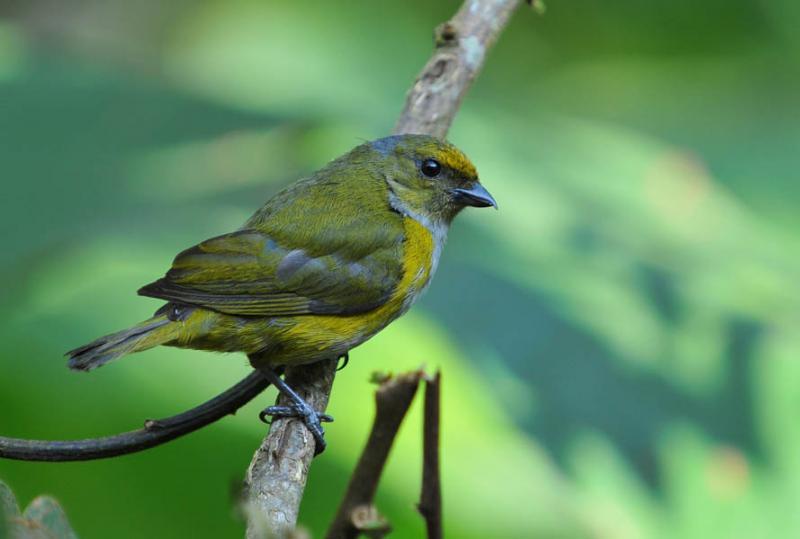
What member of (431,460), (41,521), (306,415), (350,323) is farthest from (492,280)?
(41,521)

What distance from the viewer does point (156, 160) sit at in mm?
4391

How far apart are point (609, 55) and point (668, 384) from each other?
301 cm

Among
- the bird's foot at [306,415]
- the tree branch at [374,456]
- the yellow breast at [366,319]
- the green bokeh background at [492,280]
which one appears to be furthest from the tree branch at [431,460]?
the green bokeh background at [492,280]

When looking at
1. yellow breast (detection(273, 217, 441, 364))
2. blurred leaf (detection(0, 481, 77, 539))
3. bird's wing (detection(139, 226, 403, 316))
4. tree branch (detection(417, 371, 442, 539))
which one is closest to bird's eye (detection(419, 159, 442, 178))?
yellow breast (detection(273, 217, 441, 364))

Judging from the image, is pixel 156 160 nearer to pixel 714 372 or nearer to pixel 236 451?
pixel 236 451

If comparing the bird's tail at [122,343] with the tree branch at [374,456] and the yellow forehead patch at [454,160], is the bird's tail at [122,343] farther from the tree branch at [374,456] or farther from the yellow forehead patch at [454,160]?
the yellow forehead patch at [454,160]

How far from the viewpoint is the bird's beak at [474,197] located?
3379 mm

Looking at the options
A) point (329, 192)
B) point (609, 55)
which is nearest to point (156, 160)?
point (329, 192)

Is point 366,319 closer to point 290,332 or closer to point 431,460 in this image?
point 290,332

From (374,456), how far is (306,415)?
58 cm

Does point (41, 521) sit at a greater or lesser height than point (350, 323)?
lesser

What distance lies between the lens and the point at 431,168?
3352mm

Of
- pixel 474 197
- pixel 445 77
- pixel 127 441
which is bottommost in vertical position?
pixel 127 441

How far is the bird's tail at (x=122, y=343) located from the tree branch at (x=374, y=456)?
0.76 m
